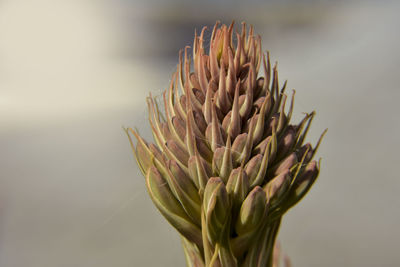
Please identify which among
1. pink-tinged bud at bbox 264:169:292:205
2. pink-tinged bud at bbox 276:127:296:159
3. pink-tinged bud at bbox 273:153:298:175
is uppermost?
pink-tinged bud at bbox 276:127:296:159

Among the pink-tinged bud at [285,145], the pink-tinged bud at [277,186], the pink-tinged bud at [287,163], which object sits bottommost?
the pink-tinged bud at [277,186]

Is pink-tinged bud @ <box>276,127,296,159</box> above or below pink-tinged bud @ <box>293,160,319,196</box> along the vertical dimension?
above

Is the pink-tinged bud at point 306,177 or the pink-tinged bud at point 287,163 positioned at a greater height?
the pink-tinged bud at point 287,163

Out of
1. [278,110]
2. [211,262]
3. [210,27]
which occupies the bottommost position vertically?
[211,262]

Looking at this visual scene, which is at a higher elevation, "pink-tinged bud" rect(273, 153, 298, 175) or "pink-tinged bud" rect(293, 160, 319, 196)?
"pink-tinged bud" rect(273, 153, 298, 175)

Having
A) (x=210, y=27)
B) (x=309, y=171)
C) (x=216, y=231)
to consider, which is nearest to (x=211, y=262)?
(x=216, y=231)

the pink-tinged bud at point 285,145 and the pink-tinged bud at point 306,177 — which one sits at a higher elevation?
the pink-tinged bud at point 285,145

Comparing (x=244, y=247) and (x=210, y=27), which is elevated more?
(x=210, y=27)

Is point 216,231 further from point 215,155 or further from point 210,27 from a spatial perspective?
point 210,27
